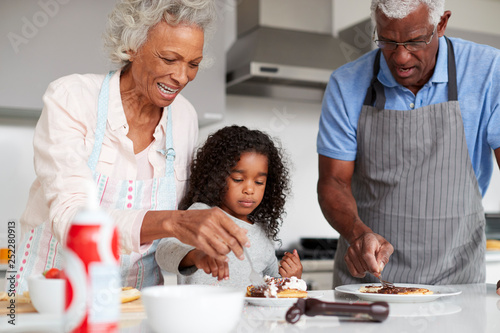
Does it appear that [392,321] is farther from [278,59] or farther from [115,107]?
[278,59]

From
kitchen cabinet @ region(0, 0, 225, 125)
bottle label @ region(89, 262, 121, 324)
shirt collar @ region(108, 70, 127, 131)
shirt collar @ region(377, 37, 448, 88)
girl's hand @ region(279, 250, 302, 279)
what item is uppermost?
kitchen cabinet @ region(0, 0, 225, 125)

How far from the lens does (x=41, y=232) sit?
134cm

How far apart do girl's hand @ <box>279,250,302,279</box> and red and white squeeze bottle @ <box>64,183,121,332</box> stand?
0.87 metres

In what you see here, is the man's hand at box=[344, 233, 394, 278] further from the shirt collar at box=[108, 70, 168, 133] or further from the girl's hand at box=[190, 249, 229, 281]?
the shirt collar at box=[108, 70, 168, 133]

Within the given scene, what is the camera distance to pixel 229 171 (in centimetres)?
159

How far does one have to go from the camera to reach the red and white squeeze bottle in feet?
1.79

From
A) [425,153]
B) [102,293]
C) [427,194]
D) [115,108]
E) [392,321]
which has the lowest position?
[392,321]

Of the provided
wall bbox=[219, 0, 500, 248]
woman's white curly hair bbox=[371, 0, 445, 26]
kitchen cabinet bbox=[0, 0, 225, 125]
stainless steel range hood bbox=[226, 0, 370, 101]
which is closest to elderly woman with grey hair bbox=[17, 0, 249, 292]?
woman's white curly hair bbox=[371, 0, 445, 26]

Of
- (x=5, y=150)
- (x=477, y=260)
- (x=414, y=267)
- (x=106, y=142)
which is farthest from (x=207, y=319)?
(x=5, y=150)

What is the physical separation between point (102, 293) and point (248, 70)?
2.42 meters

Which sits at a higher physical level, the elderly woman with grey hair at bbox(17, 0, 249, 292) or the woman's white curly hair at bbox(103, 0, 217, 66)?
the woman's white curly hair at bbox(103, 0, 217, 66)

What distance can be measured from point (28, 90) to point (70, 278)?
218cm

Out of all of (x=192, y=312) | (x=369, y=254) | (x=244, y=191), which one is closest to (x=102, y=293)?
(x=192, y=312)

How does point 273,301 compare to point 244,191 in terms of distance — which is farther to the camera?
point 244,191
